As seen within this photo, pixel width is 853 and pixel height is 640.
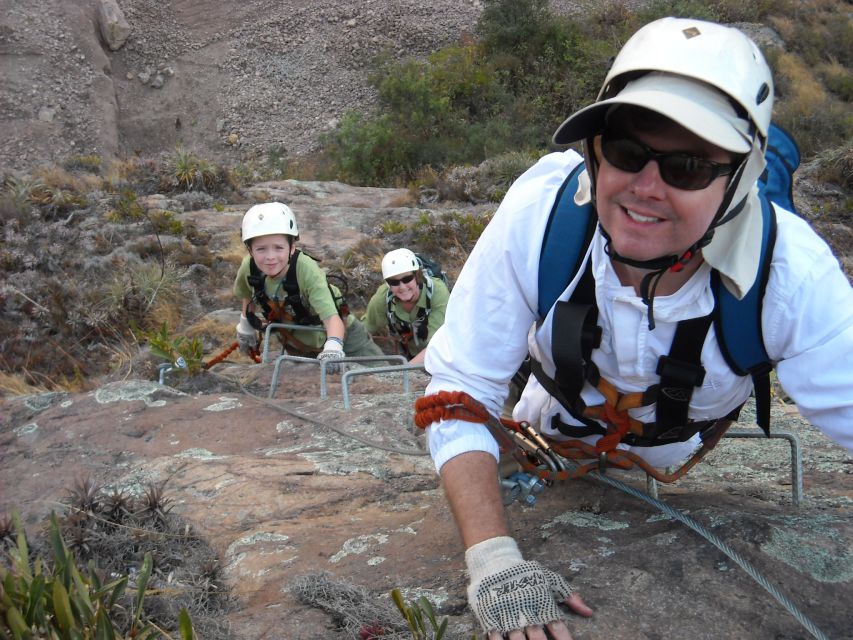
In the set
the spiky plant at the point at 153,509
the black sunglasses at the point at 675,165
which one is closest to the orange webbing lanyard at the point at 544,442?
the black sunglasses at the point at 675,165

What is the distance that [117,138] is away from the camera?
2508 centimetres

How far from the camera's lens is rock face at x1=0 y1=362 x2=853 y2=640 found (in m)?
2.04

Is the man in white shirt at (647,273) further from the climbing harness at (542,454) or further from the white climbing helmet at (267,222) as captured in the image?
the white climbing helmet at (267,222)

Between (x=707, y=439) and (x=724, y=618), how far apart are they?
0.81m

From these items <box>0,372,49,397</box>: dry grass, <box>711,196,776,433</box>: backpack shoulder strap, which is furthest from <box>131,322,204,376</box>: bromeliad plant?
<box>711,196,776,433</box>: backpack shoulder strap

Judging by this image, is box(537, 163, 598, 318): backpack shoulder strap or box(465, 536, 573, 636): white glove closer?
box(465, 536, 573, 636): white glove

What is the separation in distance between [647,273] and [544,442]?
847mm

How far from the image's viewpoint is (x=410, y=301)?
7.49 m

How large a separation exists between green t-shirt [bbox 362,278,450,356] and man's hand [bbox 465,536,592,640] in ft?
17.6

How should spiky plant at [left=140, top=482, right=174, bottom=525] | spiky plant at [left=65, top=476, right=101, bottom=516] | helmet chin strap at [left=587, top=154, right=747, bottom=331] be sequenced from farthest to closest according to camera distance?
1. spiky plant at [left=140, top=482, right=174, bottom=525]
2. spiky plant at [left=65, top=476, right=101, bottom=516]
3. helmet chin strap at [left=587, top=154, right=747, bottom=331]

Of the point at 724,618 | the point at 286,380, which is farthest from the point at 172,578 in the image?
the point at 286,380

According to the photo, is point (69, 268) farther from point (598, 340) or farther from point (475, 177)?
point (598, 340)

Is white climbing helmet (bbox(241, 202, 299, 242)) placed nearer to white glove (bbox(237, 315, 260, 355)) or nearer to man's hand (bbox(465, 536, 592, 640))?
white glove (bbox(237, 315, 260, 355))

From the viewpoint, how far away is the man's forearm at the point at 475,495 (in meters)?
2.07
